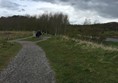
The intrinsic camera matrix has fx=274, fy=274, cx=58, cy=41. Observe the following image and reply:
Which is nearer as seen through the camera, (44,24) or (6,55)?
(6,55)

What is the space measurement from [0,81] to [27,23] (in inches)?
4460

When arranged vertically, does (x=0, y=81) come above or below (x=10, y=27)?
above

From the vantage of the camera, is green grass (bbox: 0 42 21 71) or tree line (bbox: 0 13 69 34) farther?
tree line (bbox: 0 13 69 34)

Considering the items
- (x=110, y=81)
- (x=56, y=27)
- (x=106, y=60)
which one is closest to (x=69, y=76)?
(x=110, y=81)

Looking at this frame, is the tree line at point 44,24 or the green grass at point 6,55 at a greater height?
the green grass at point 6,55

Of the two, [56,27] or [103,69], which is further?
[56,27]

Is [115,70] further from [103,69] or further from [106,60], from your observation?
[106,60]

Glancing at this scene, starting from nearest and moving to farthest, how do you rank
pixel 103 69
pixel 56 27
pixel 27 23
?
1. pixel 103 69
2. pixel 56 27
3. pixel 27 23

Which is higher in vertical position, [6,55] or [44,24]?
[6,55]

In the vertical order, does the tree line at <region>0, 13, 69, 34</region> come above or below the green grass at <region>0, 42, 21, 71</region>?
below

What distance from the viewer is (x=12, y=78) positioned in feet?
43.3

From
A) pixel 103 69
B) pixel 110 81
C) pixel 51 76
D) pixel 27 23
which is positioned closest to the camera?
pixel 110 81

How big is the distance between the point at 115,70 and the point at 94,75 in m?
1.65

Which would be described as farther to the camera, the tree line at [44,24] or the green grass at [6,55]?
the tree line at [44,24]
